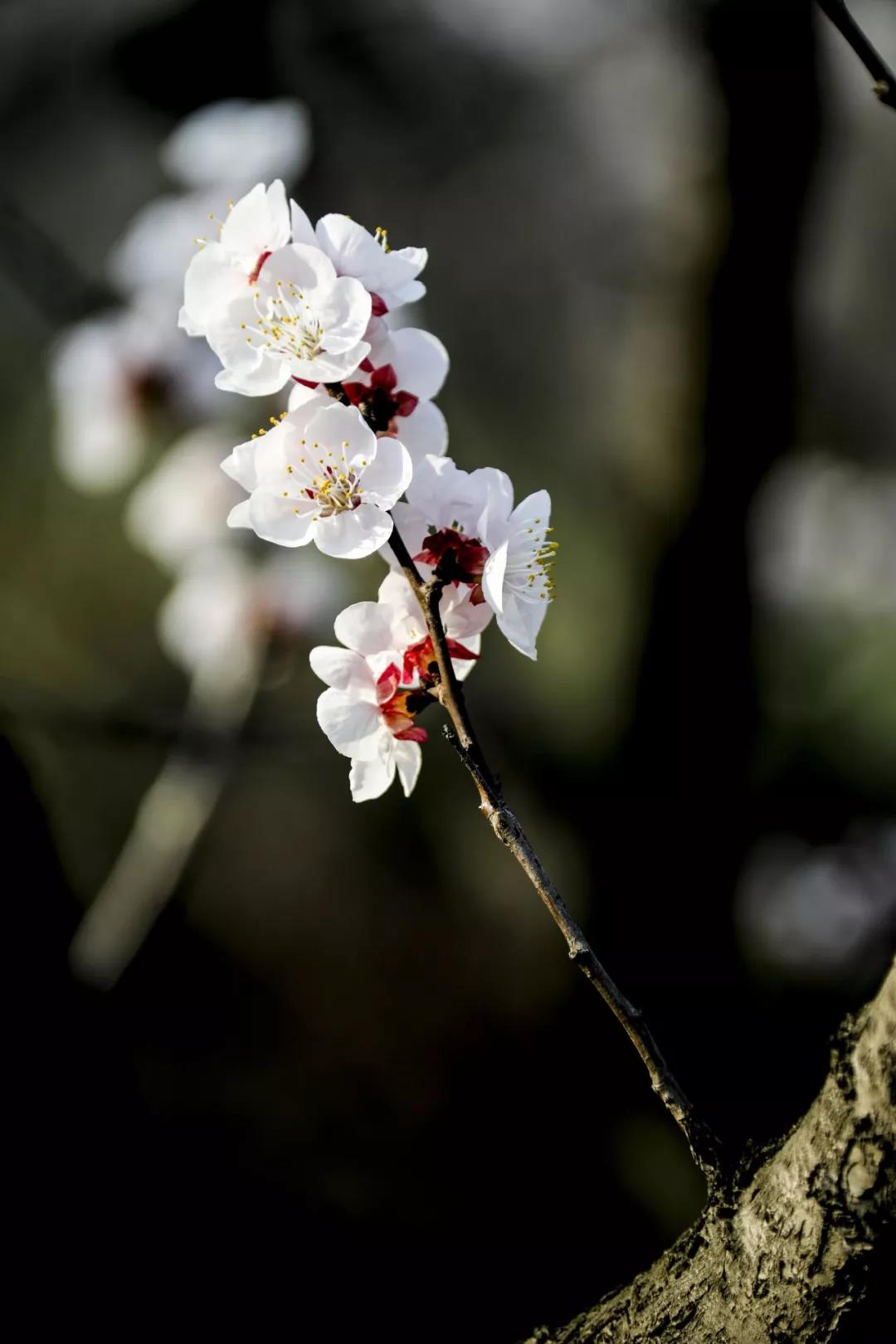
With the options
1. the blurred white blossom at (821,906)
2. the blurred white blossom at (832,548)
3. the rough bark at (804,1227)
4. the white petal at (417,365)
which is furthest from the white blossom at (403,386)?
the blurred white blossom at (832,548)

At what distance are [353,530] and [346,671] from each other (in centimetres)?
7

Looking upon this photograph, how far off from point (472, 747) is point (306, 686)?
7.48 feet

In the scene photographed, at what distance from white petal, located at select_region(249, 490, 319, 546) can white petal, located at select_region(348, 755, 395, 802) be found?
107 mm

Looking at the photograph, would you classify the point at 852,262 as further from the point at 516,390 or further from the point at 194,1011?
the point at 194,1011

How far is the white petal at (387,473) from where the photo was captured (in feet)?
1.27

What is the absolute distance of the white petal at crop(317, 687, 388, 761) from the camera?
421 millimetres

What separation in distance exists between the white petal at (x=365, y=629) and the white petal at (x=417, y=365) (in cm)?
11

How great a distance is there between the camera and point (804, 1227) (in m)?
0.36

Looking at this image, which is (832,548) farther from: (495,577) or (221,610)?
(495,577)

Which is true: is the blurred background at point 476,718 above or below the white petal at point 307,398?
below

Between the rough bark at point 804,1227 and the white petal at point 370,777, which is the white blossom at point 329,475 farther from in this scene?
the rough bark at point 804,1227

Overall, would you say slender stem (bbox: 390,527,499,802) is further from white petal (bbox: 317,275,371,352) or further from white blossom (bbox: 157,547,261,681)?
white blossom (bbox: 157,547,261,681)

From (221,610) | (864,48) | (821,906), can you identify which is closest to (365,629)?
(864,48)

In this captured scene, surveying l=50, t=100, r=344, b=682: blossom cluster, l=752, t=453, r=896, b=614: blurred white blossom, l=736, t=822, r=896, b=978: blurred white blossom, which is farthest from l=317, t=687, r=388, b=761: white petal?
l=752, t=453, r=896, b=614: blurred white blossom
